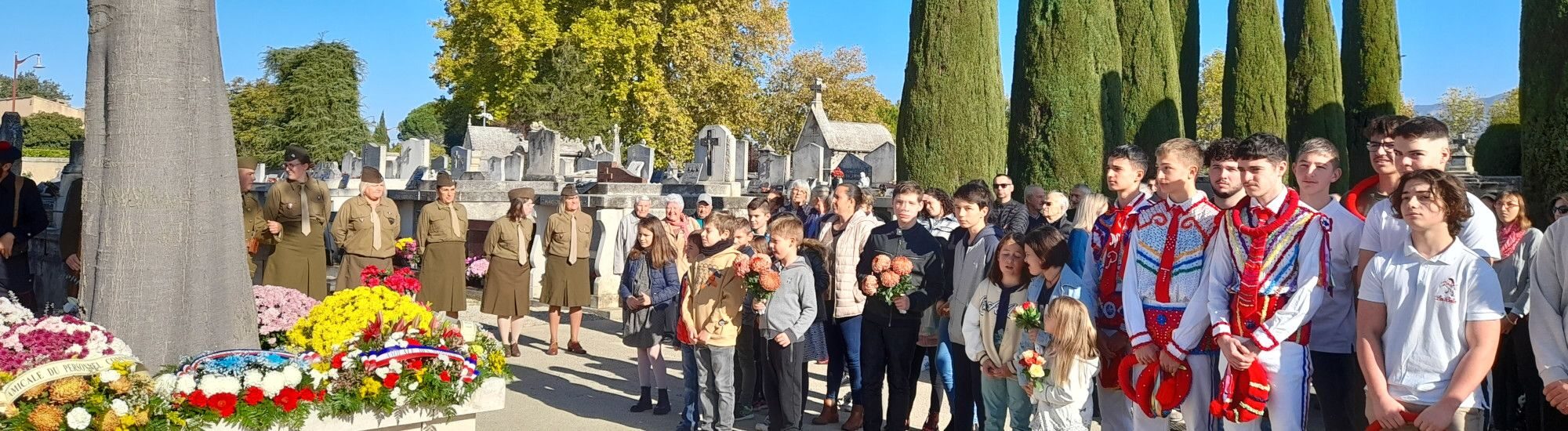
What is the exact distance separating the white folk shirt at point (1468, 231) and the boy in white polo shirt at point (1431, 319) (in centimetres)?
13

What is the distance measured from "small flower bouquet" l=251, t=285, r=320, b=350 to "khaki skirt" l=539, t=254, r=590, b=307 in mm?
3686

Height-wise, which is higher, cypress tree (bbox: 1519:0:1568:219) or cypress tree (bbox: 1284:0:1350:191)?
cypress tree (bbox: 1284:0:1350:191)

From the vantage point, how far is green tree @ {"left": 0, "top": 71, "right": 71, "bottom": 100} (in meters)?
77.2

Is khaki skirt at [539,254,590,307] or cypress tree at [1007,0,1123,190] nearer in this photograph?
khaki skirt at [539,254,590,307]

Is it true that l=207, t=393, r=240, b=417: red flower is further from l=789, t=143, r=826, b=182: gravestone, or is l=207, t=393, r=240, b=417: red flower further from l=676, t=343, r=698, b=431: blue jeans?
l=789, t=143, r=826, b=182: gravestone

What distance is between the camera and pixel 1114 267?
4.92 meters

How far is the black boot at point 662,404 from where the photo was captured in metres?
7.20

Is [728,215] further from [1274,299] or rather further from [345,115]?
[345,115]

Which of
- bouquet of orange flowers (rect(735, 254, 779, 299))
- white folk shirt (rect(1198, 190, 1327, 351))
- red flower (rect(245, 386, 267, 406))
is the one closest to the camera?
white folk shirt (rect(1198, 190, 1327, 351))

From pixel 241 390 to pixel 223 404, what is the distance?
0.11 m

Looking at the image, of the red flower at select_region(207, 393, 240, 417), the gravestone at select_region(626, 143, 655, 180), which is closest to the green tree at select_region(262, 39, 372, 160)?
the gravestone at select_region(626, 143, 655, 180)

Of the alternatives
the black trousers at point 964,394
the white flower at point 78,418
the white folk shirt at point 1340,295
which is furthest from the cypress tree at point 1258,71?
the white flower at point 78,418

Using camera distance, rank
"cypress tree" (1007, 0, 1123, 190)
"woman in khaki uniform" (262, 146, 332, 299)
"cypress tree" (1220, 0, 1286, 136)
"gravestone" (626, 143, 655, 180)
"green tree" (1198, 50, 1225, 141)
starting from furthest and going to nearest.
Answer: "green tree" (1198, 50, 1225, 141) < "gravestone" (626, 143, 655, 180) < "cypress tree" (1220, 0, 1286, 136) < "cypress tree" (1007, 0, 1123, 190) < "woman in khaki uniform" (262, 146, 332, 299)

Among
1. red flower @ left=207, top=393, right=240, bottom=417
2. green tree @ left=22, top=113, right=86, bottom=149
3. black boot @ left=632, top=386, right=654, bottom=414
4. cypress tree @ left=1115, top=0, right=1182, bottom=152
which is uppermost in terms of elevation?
green tree @ left=22, top=113, right=86, bottom=149
